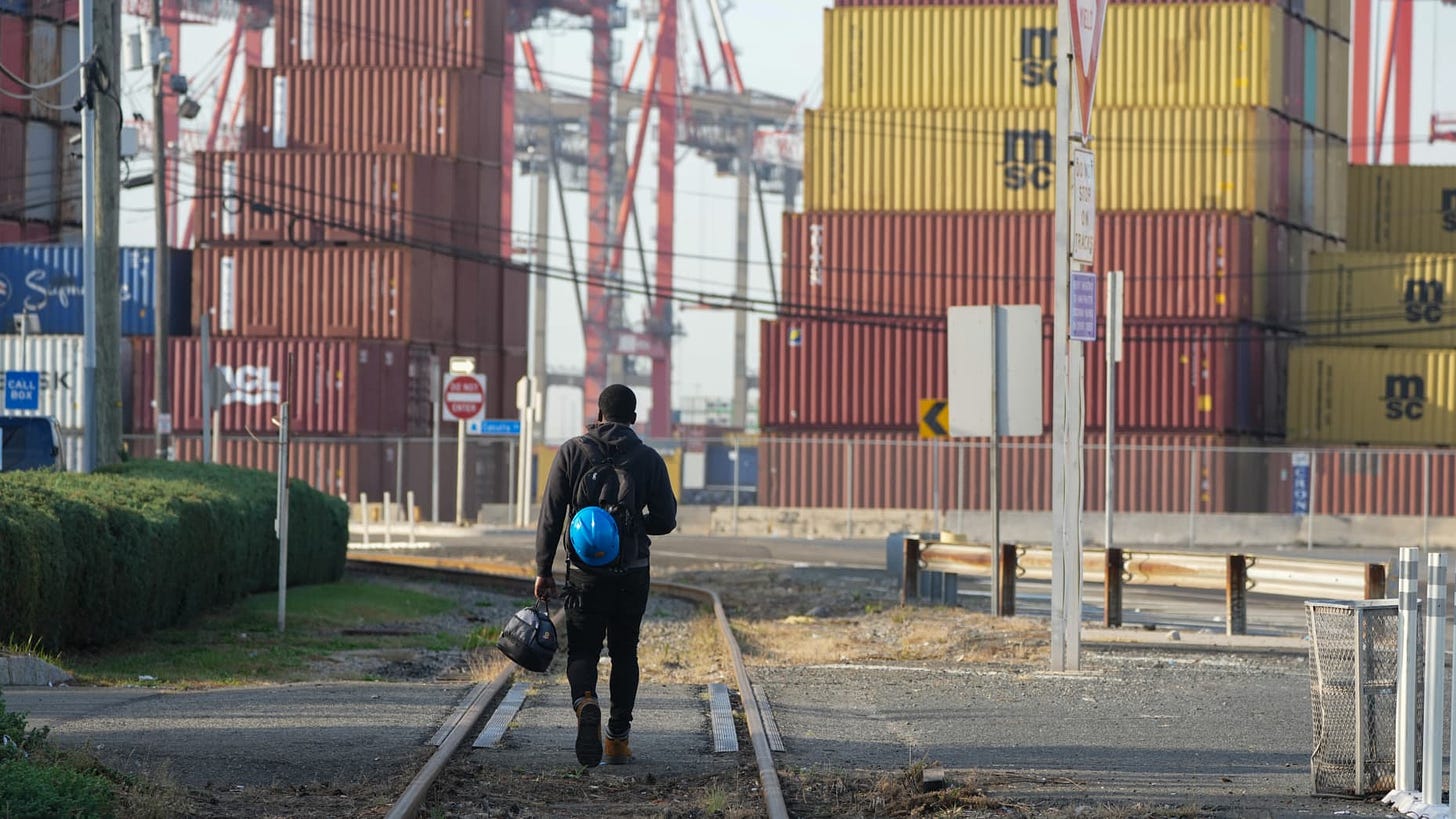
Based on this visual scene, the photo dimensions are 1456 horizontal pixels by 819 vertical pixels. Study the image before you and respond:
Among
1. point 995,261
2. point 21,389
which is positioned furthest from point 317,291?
point 21,389

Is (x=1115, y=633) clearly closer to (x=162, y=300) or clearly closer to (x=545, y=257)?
(x=162, y=300)

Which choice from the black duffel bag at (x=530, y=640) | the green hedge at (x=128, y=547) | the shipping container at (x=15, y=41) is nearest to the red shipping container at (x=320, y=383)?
the shipping container at (x=15, y=41)

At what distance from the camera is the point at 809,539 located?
38.4m

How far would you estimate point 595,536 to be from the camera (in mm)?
8422

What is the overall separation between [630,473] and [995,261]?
3465cm

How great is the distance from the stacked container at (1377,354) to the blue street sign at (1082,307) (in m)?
33.7

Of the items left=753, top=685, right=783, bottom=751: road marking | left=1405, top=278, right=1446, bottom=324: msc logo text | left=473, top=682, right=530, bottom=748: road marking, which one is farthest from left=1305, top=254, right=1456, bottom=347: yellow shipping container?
left=473, top=682, right=530, bottom=748: road marking

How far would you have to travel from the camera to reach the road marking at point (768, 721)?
9.12 meters

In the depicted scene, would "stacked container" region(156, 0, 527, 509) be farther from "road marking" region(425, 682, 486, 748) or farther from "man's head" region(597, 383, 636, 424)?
"man's head" region(597, 383, 636, 424)

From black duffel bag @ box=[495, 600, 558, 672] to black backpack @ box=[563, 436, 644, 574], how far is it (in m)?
0.37

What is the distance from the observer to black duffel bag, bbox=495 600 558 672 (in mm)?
8736

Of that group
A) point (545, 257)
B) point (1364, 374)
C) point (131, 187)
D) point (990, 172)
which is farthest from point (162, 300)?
point (545, 257)

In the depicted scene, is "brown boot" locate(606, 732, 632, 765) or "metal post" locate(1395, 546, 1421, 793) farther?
"brown boot" locate(606, 732, 632, 765)

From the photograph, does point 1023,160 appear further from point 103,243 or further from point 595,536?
point 595,536
